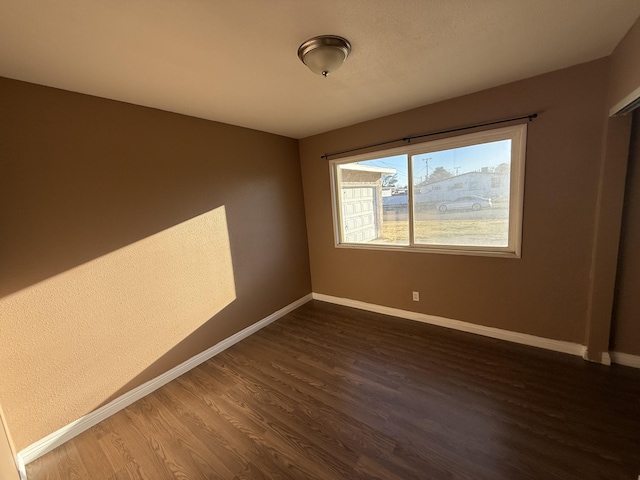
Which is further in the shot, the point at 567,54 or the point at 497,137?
the point at 497,137

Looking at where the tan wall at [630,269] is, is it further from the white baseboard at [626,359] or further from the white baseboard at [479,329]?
the white baseboard at [479,329]

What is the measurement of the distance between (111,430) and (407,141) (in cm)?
357

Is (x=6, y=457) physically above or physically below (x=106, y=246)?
below

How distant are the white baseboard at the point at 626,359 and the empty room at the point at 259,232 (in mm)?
16

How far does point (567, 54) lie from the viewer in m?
1.81

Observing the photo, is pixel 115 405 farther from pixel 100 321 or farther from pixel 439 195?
pixel 439 195

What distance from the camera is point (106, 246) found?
1.98 meters

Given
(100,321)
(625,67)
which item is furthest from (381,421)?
(625,67)

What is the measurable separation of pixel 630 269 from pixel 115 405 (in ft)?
13.5

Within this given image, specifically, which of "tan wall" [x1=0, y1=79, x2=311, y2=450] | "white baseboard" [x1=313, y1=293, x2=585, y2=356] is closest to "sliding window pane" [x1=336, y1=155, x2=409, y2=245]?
"white baseboard" [x1=313, y1=293, x2=585, y2=356]

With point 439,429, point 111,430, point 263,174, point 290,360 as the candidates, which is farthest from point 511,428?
point 263,174

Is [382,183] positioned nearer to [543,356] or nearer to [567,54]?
[567,54]

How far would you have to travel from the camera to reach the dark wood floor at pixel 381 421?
1.47 m

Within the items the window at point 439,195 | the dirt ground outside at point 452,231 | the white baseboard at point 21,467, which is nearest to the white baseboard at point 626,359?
the window at point 439,195
